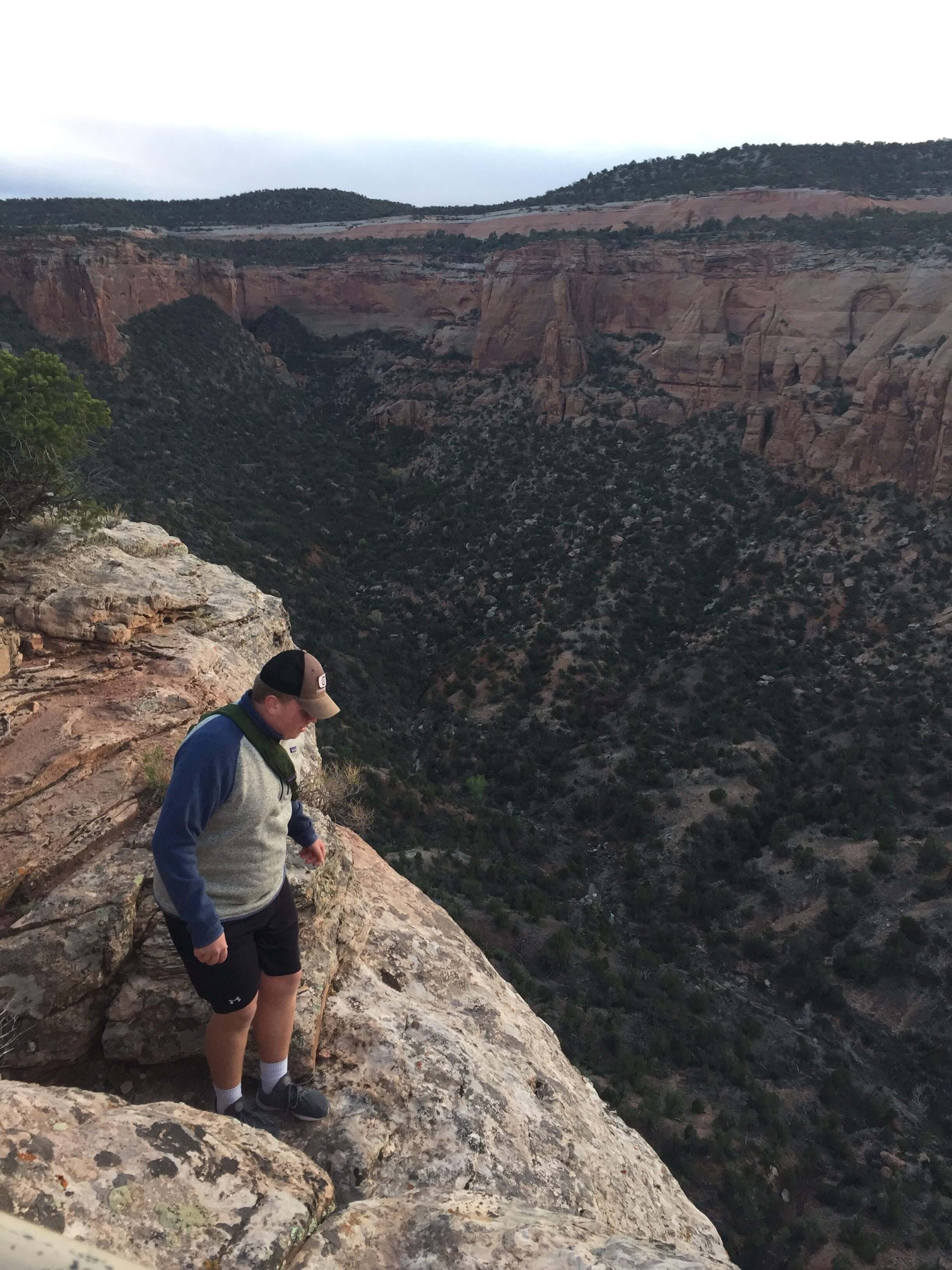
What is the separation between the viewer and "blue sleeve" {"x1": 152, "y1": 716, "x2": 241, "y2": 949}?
311cm

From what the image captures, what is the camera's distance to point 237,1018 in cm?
349

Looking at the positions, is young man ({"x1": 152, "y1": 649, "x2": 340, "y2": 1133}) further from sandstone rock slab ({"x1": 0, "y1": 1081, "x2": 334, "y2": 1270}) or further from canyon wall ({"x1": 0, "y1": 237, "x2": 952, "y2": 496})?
canyon wall ({"x1": 0, "y1": 237, "x2": 952, "y2": 496})

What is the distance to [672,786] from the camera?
20.7 m

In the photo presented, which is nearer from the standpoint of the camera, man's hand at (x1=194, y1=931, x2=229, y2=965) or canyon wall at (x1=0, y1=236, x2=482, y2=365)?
man's hand at (x1=194, y1=931, x2=229, y2=965)

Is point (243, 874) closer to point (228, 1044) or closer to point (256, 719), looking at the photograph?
point (256, 719)

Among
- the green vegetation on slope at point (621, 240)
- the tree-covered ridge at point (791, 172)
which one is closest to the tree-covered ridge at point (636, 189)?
A: the tree-covered ridge at point (791, 172)

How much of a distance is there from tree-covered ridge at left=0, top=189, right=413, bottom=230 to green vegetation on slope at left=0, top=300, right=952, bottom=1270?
757 inches

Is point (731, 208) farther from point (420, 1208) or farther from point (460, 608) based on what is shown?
point (420, 1208)

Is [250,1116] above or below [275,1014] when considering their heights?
below

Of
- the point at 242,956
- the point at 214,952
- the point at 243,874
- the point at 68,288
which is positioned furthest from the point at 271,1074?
the point at 68,288

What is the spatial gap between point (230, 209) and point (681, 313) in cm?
4623

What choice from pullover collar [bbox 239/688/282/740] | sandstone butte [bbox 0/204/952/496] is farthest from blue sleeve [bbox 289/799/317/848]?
sandstone butte [bbox 0/204/952/496]

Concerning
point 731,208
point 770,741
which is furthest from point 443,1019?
point 731,208

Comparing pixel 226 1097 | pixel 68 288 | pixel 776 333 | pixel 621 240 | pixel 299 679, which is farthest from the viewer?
pixel 621 240
